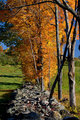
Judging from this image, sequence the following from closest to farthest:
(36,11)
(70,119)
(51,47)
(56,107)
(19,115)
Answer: (70,119) → (19,115) → (56,107) → (36,11) → (51,47)

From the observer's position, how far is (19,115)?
15.1 ft

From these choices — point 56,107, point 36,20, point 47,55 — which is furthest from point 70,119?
point 36,20

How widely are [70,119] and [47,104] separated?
6.55 ft

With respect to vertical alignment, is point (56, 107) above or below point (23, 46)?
below

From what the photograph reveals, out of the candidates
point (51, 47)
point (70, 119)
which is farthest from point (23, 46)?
point (70, 119)

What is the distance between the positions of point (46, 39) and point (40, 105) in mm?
4528

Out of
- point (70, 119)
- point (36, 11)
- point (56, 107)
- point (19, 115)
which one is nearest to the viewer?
point (70, 119)

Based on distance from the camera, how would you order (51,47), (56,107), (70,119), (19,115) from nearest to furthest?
(70,119), (19,115), (56,107), (51,47)

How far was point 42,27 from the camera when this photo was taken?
28.0 ft

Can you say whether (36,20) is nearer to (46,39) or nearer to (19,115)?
(46,39)

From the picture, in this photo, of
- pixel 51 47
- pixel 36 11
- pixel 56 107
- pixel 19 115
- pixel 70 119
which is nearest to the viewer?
pixel 70 119

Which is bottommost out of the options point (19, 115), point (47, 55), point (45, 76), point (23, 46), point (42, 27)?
point (19, 115)

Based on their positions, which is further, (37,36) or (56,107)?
(37,36)

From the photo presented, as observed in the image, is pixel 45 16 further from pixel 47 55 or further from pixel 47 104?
pixel 47 104
